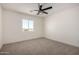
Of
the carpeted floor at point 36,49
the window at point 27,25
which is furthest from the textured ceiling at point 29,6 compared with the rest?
the carpeted floor at point 36,49

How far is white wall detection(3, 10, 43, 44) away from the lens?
1486 mm

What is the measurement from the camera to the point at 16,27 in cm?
159

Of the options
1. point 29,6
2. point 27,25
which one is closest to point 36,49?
point 27,25

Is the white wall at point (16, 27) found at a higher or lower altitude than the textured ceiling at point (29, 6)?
lower

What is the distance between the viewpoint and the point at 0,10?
4.57 feet

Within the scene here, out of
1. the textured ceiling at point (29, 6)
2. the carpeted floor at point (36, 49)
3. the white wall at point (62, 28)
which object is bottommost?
the carpeted floor at point (36, 49)

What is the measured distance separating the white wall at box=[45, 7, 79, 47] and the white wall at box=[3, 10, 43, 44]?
26 cm

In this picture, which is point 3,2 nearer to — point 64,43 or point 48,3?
point 48,3

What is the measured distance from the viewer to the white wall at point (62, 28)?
180cm

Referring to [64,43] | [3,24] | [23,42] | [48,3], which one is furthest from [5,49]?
[64,43]

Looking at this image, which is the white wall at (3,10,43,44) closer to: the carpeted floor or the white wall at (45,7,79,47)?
the carpeted floor

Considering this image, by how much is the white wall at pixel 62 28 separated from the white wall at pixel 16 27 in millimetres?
264

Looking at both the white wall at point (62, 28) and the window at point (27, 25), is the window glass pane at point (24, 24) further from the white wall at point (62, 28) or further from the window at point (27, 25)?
the white wall at point (62, 28)
